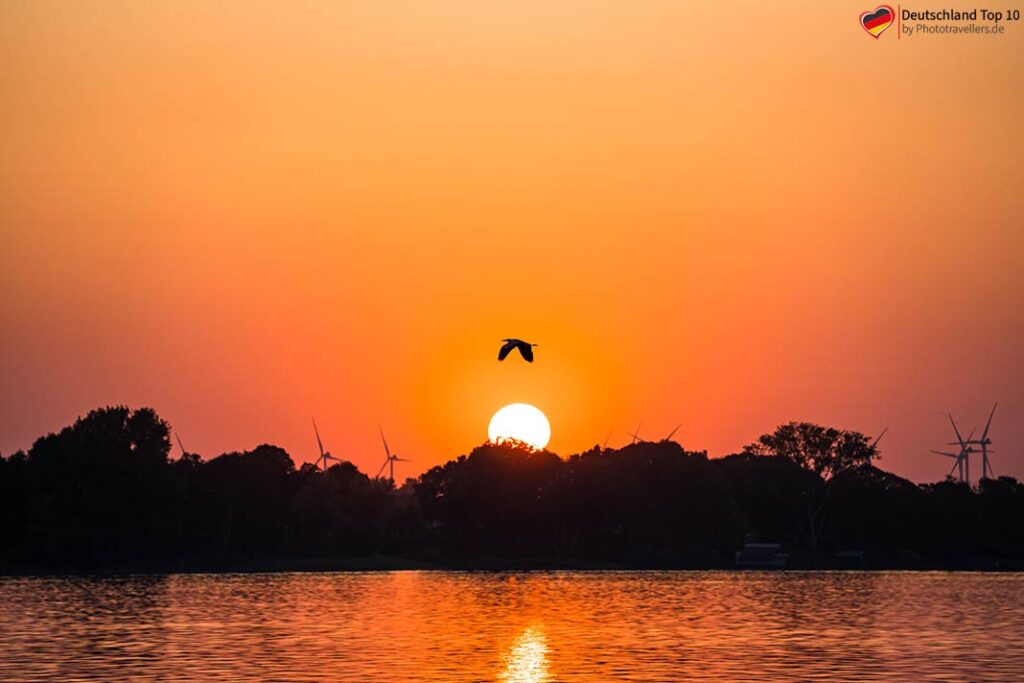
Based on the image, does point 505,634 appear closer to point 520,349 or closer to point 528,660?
point 528,660

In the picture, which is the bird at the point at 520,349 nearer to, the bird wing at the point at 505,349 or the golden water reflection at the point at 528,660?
the bird wing at the point at 505,349

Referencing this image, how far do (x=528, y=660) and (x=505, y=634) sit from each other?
58.5ft

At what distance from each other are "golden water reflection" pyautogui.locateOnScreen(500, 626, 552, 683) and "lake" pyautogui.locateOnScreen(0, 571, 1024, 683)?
237 mm

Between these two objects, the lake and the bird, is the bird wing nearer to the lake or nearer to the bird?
the bird

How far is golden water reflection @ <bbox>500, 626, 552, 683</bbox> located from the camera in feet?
248

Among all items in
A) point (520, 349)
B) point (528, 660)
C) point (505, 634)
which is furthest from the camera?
point (505, 634)

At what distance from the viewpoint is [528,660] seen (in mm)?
84250

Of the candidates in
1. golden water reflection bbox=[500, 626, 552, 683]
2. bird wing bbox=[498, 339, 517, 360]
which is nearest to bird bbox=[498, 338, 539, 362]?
bird wing bbox=[498, 339, 517, 360]

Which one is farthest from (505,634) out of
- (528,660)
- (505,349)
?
(505,349)

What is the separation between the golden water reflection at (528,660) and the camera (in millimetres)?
75500

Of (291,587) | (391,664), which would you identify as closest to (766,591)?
(291,587)

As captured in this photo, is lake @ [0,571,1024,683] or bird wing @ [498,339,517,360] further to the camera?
lake @ [0,571,1024,683]

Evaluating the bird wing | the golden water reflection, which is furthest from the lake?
the bird wing

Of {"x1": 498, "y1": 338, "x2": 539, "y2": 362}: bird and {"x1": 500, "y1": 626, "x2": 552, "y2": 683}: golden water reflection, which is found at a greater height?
{"x1": 498, "y1": 338, "x2": 539, "y2": 362}: bird
